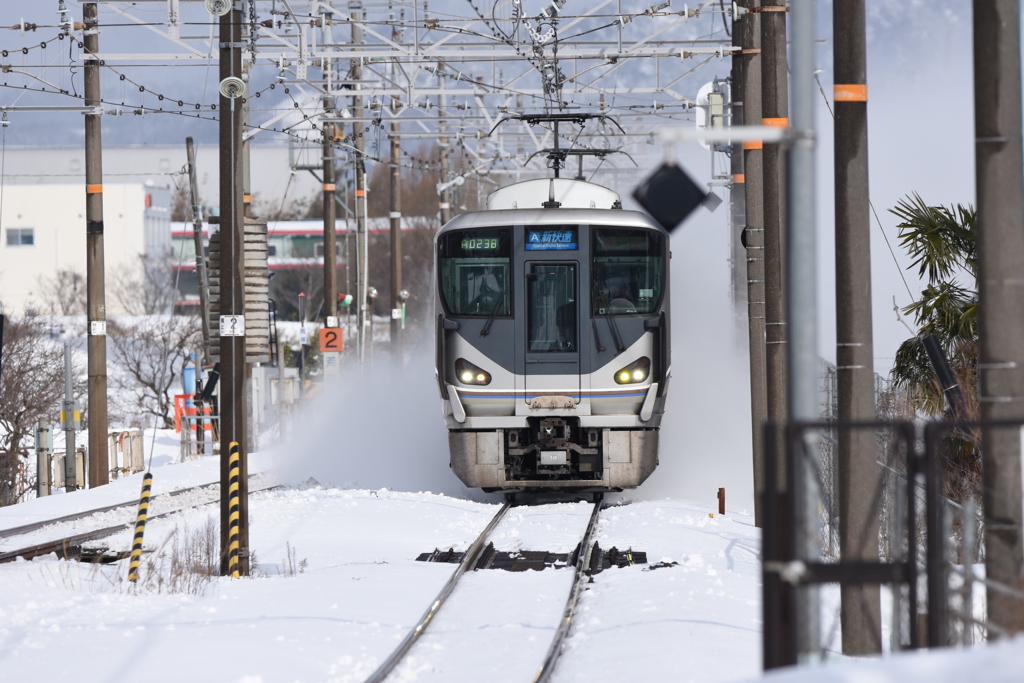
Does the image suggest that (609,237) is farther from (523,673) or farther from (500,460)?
(523,673)

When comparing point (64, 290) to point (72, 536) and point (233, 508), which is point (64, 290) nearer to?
point (72, 536)

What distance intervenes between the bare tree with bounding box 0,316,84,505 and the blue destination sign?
14.5 meters

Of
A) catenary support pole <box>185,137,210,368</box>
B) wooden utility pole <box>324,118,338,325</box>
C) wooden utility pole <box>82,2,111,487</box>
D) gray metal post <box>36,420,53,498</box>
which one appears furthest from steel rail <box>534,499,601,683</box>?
wooden utility pole <box>324,118,338,325</box>

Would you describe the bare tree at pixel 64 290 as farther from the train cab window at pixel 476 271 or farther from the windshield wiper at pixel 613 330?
the windshield wiper at pixel 613 330

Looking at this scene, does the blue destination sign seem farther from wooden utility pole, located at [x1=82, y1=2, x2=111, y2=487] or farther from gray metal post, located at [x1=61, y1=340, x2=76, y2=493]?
gray metal post, located at [x1=61, y1=340, x2=76, y2=493]

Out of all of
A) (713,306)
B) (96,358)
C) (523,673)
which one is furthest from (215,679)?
(713,306)

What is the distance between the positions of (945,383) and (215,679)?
6285 mm

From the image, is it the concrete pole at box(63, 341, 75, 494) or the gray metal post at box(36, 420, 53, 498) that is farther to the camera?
the concrete pole at box(63, 341, 75, 494)

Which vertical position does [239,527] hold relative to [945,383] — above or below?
below

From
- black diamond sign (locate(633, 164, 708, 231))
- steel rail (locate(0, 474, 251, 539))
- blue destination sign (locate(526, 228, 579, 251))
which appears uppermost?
A: blue destination sign (locate(526, 228, 579, 251))

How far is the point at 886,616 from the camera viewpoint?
10.1 m

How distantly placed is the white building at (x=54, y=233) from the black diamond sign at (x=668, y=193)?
7192cm

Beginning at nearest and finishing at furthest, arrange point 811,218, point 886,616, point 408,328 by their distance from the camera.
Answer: point 811,218
point 886,616
point 408,328

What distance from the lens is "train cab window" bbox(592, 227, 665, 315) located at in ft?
49.5
